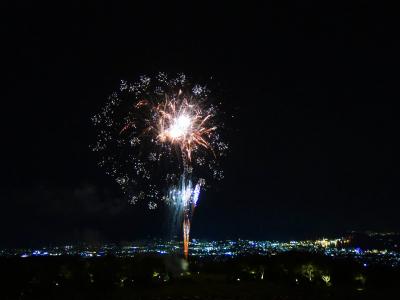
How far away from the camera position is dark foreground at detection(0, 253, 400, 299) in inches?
1396

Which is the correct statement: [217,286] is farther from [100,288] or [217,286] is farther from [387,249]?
[387,249]

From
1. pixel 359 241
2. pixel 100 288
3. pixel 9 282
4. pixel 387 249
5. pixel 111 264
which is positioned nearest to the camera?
pixel 9 282

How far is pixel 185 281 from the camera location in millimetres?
44031

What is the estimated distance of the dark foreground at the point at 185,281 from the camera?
35469 mm

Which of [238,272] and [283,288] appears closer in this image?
[283,288]

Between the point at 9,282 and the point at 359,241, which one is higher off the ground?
the point at 359,241

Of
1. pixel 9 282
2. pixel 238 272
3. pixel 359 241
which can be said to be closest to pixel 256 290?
pixel 238 272

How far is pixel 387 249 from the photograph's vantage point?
177250 mm

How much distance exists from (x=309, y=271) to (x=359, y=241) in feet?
554

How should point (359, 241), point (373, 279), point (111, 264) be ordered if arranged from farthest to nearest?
point (359, 241) < point (373, 279) < point (111, 264)

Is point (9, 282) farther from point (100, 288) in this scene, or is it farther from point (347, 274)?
point (347, 274)

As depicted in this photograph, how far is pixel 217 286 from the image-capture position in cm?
4062

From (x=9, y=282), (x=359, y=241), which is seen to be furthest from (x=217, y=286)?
(x=359, y=241)

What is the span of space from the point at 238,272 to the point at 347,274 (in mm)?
10768
